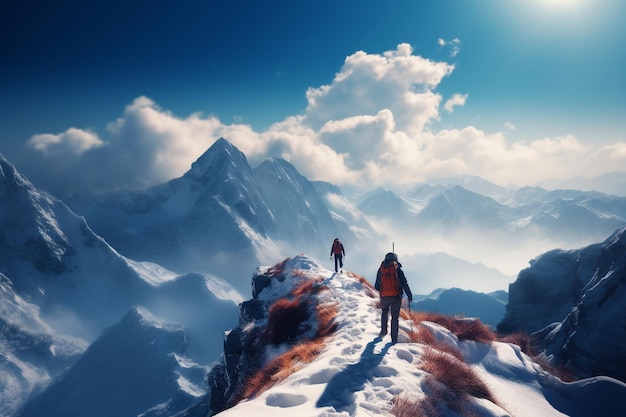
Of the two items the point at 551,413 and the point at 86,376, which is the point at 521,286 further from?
the point at 86,376

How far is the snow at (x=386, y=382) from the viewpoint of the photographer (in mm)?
6191

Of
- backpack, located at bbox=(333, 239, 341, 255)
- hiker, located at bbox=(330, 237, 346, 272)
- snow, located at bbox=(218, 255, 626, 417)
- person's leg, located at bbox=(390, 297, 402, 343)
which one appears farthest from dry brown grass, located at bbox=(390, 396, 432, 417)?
backpack, located at bbox=(333, 239, 341, 255)

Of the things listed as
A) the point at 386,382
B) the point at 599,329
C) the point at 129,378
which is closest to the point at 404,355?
the point at 386,382

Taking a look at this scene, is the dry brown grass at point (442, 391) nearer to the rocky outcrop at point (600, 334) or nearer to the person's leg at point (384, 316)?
the person's leg at point (384, 316)

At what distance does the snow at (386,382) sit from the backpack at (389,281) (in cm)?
156

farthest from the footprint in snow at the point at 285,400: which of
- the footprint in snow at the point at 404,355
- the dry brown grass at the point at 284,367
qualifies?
the footprint in snow at the point at 404,355

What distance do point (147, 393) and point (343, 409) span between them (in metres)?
198

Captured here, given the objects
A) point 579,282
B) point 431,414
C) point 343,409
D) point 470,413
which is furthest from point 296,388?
point 579,282

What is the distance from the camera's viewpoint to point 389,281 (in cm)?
1180

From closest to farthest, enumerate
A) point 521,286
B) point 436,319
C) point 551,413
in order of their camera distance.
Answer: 1. point 551,413
2. point 436,319
3. point 521,286

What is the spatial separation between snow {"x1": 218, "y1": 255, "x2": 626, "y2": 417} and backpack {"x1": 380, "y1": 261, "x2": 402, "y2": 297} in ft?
5.11

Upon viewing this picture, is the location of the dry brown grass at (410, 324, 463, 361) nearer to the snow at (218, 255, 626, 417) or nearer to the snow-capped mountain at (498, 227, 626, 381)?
the snow at (218, 255, 626, 417)

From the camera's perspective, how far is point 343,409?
5887mm

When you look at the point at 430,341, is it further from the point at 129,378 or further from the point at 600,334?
the point at 129,378
